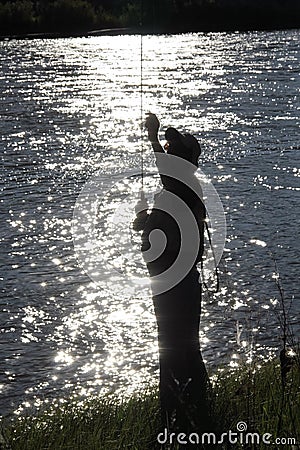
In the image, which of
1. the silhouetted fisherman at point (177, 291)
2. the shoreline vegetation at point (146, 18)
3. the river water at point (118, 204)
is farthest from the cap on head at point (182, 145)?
the shoreline vegetation at point (146, 18)

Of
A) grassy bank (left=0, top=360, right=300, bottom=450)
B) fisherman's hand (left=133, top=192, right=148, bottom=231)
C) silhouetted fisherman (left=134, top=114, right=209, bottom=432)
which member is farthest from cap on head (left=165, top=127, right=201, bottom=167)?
grassy bank (left=0, top=360, right=300, bottom=450)

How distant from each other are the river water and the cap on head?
130 inches

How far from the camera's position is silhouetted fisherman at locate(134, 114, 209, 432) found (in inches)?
259

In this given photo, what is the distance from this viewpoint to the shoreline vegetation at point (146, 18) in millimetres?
58750

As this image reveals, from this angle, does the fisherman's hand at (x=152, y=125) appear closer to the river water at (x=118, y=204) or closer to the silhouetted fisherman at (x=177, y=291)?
the silhouetted fisherman at (x=177, y=291)

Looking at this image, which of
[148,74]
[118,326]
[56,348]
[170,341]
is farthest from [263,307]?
[148,74]

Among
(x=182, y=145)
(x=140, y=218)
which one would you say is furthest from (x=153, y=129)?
(x=140, y=218)

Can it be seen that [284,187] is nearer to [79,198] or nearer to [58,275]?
[79,198]

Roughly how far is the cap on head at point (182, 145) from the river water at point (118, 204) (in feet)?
10.8

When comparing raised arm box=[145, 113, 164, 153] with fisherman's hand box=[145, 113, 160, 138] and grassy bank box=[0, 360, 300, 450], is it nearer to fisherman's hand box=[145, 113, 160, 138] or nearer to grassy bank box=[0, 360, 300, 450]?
fisherman's hand box=[145, 113, 160, 138]

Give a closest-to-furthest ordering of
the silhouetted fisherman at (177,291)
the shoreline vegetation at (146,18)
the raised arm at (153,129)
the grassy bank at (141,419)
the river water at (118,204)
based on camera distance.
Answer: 1. the grassy bank at (141,419)
2. the silhouetted fisherman at (177,291)
3. the raised arm at (153,129)
4. the river water at (118,204)
5. the shoreline vegetation at (146,18)

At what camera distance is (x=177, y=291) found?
21.8 ft

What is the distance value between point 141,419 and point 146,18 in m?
56.1

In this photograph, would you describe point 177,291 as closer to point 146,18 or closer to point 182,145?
point 182,145
